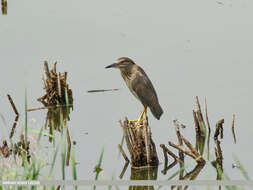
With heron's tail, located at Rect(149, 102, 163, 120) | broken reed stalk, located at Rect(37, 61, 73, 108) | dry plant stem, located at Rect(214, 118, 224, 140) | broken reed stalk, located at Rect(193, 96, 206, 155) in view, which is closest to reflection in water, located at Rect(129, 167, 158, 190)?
broken reed stalk, located at Rect(193, 96, 206, 155)

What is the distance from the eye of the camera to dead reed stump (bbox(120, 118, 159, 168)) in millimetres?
10102

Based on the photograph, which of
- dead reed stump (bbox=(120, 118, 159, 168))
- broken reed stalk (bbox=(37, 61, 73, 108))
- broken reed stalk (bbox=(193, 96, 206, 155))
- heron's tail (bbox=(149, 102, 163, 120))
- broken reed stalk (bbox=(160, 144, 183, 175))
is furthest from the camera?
broken reed stalk (bbox=(37, 61, 73, 108))

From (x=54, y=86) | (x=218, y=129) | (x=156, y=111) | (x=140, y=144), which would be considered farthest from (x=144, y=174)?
(x=54, y=86)

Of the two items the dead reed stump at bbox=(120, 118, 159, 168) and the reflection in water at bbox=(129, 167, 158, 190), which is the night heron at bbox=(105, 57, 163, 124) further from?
the reflection in water at bbox=(129, 167, 158, 190)

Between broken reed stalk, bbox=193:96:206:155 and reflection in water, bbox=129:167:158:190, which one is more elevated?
broken reed stalk, bbox=193:96:206:155

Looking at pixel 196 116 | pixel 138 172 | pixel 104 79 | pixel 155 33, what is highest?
pixel 155 33

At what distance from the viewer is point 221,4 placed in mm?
17891

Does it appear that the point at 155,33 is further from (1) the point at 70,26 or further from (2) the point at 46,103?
(2) the point at 46,103

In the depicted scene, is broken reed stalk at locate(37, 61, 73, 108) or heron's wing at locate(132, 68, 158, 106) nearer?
heron's wing at locate(132, 68, 158, 106)

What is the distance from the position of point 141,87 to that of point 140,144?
158cm

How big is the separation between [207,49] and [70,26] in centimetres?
339

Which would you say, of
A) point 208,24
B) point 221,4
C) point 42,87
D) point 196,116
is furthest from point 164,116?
point 221,4

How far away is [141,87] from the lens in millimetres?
11555

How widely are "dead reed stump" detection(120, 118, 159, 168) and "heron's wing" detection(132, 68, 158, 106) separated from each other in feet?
3.83
